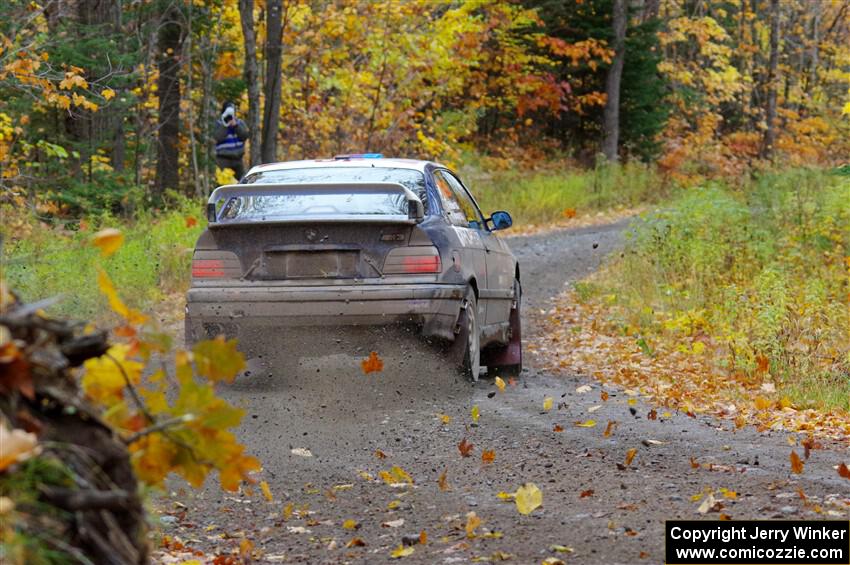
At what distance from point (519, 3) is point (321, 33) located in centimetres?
1003

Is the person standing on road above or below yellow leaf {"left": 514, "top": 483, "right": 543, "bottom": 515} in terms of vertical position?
above

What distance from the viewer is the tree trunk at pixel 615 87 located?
31875 millimetres

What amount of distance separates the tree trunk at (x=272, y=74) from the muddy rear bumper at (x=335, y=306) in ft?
40.1

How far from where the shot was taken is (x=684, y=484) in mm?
5539

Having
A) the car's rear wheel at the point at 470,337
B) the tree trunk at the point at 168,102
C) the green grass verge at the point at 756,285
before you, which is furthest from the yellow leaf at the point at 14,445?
the tree trunk at the point at 168,102

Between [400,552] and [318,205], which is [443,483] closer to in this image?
[400,552]

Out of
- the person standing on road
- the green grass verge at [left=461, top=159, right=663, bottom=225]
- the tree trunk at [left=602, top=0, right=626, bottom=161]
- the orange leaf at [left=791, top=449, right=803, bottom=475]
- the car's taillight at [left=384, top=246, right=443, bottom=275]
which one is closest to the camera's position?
the orange leaf at [left=791, top=449, right=803, bottom=475]

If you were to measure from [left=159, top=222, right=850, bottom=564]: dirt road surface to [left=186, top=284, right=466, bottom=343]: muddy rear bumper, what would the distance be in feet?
1.47

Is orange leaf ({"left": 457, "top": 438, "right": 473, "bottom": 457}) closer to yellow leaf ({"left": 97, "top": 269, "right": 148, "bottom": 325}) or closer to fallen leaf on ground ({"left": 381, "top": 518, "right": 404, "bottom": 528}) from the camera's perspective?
fallen leaf on ground ({"left": 381, "top": 518, "right": 404, "bottom": 528})

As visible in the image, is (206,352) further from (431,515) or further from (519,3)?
(519,3)

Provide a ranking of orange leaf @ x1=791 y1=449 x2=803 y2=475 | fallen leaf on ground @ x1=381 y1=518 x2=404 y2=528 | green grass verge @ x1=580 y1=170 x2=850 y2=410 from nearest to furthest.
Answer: fallen leaf on ground @ x1=381 y1=518 x2=404 y2=528, orange leaf @ x1=791 y1=449 x2=803 y2=475, green grass verge @ x1=580 y1=170 x2=850 y2=410

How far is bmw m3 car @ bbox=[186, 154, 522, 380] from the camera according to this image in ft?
26.0

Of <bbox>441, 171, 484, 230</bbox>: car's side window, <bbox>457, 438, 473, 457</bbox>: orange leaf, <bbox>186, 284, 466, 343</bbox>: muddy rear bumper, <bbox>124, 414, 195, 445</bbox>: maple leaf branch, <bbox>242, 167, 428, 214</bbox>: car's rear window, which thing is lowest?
<bbox>457, 438, 473, 457</bbox>: orange leaf

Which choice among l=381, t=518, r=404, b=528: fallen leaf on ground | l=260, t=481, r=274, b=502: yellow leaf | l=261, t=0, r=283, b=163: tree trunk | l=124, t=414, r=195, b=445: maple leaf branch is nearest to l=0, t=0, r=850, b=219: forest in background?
l=261, t=0, r=283, b=163: tree trunk
